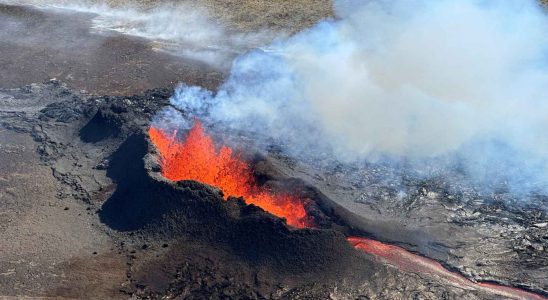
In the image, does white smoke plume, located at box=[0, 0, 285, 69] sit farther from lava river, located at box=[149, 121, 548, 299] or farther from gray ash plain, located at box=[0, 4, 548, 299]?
lava river, located at box=[149, 121, 548, 299]

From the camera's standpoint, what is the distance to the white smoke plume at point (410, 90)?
1838cm

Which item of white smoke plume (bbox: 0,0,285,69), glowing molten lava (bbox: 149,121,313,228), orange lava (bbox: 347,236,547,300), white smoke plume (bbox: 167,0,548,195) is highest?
white smoke plume (bbox: 167,0,548,195)

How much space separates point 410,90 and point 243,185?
814cm

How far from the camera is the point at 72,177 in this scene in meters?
16.8

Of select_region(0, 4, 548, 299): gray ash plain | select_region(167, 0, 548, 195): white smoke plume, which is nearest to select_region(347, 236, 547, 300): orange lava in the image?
select_region(0, 4, 548, 299): gray ash plain

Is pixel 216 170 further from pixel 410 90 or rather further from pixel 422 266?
pixel 410 90

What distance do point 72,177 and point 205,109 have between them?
16.7ft

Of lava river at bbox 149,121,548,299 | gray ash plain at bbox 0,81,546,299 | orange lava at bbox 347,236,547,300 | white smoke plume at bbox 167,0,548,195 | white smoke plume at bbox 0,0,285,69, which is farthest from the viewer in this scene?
white smoke plume at bbox 0,0,285,69

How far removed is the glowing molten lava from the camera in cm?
1496

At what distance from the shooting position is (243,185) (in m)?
16.0

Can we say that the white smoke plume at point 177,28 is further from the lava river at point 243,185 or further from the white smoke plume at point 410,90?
the lava river at point 243,185

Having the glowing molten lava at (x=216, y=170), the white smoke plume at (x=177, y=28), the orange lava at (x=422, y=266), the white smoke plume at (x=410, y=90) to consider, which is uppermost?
the white smoke plume at (x=410, y=90)

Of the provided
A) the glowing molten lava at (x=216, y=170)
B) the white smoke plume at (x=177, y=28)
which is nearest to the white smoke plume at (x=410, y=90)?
the white smoke plume at (x=177, y=28)

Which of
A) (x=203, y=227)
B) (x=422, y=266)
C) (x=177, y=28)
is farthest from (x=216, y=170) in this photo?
(x=177, y=28)
